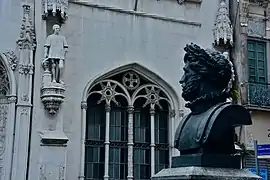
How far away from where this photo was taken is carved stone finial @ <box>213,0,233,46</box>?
16.4 m

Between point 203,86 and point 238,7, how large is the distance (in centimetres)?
1318

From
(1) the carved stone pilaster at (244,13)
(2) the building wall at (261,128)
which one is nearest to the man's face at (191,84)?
(2) the building wall at (261,128)

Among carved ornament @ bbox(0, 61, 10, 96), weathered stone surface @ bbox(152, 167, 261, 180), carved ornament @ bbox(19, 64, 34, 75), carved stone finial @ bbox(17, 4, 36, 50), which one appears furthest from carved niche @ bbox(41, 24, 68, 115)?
weathered stone surface @ bbox(152, 167, 261, 180)

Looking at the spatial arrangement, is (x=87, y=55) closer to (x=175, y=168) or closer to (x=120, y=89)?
(x=120, y=89)

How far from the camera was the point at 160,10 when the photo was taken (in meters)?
16.3

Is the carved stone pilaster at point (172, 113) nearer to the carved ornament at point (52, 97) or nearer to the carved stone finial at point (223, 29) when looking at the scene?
the carved stone finial at point (223, 29)

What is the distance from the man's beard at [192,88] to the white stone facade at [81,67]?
8.73 metres

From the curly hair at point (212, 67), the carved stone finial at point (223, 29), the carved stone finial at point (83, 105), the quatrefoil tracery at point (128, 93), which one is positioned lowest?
the curly hair at point (212, 67)

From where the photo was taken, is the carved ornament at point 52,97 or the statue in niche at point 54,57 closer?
the carved ornament at point 52,97

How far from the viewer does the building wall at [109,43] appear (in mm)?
14023

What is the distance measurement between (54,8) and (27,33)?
1.11 meters

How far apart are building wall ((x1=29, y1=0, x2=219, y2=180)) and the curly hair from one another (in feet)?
29.5

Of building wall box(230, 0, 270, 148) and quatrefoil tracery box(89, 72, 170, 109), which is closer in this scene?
quatrefoil tracery box(89, 72, 170, 109)

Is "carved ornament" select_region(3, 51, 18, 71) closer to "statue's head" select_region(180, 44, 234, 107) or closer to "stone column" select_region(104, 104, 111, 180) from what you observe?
"stone column" select_region(104, 104, 111, 180)
